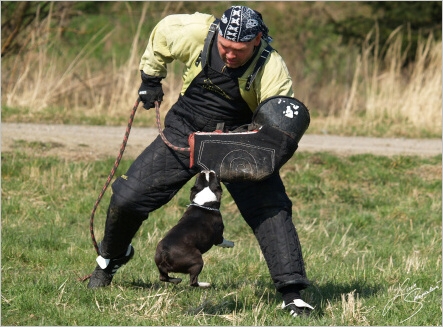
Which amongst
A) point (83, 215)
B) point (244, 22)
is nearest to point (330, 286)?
point (244, 22)

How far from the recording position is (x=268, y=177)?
5.15m

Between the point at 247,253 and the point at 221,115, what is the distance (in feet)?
6.53

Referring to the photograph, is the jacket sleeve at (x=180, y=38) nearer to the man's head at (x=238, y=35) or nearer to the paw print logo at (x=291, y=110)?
the man's head at (x=238, y=35)

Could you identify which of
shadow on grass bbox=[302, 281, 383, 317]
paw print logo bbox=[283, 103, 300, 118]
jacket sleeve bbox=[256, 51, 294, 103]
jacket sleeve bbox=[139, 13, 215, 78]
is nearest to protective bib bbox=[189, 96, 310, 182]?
paw print logo bbox=[283, 103, 300, 118]

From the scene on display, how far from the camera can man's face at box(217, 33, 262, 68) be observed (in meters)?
5.05

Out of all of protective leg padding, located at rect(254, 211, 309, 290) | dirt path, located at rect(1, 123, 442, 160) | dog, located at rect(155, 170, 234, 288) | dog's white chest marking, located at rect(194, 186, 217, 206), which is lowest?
dirt path, located at rect(1, 123, 442, 160)

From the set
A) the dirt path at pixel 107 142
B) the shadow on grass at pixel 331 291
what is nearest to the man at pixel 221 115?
the shadow on grass at pixel 331 291

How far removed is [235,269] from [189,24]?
2.00m

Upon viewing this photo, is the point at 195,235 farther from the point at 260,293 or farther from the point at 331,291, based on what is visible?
the point at 331,291

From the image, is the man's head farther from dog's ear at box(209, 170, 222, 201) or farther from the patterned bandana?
dog's ear at box(209, 170, 222, 201)

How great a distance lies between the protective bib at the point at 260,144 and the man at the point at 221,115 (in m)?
0.16

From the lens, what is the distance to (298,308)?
5.30 m

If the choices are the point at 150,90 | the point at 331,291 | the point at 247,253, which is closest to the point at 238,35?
the point at 150,90

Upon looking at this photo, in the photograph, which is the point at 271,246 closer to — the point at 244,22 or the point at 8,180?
the point at 244,22
